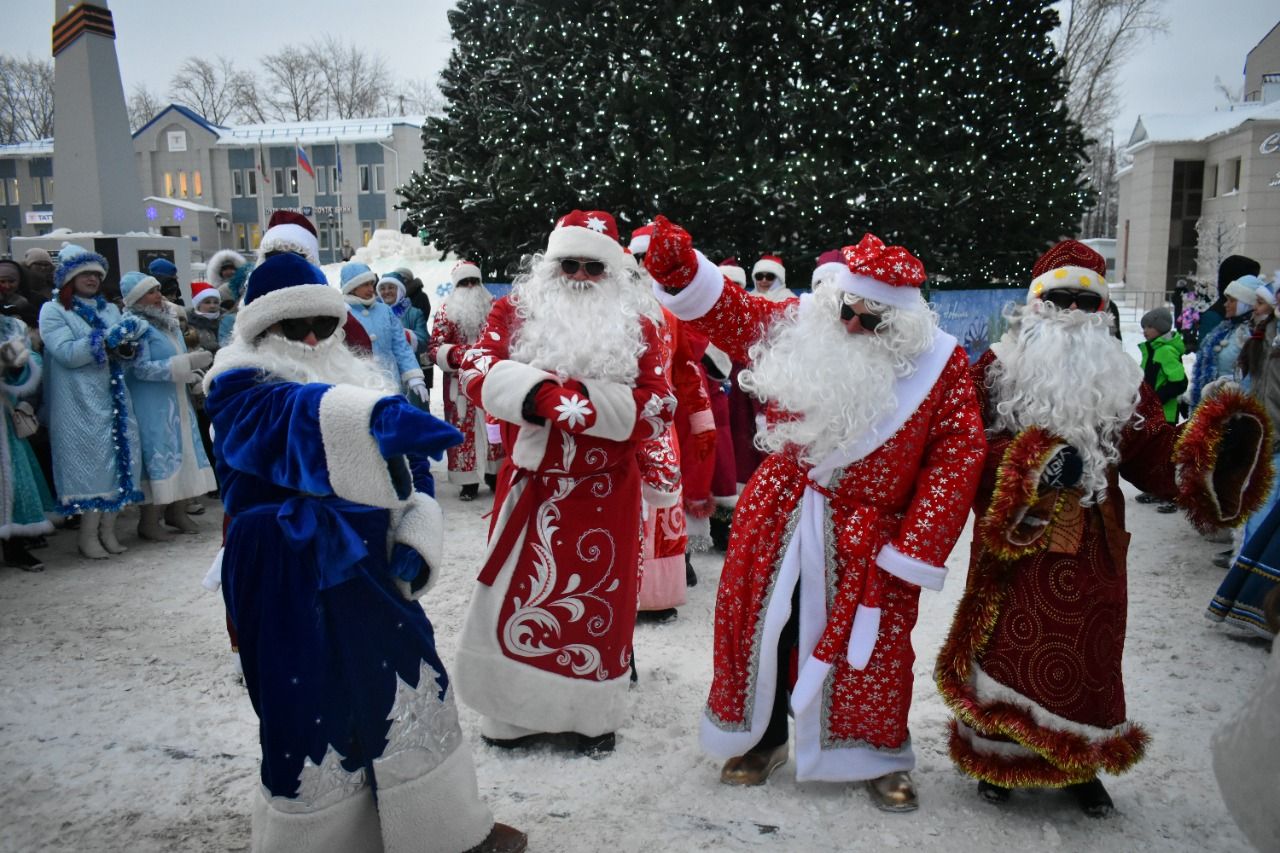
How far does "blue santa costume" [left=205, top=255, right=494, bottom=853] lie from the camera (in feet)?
7.38

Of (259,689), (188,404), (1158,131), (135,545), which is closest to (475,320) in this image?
(188,404)

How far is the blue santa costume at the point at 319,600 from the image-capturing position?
7.38ft

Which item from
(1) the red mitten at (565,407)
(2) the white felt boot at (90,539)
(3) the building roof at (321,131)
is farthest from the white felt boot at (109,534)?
(3) the building roof at (321,131)

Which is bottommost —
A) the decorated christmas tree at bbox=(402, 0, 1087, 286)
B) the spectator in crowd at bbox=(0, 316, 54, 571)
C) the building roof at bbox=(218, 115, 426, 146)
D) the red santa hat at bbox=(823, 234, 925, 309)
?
the spectator in crowd at bbox=(0, 316, 54, 571)

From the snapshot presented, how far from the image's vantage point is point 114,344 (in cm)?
611

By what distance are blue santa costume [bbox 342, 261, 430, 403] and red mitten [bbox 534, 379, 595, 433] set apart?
13.4 feet

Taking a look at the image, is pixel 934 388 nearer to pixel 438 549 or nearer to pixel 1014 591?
pixel 1014 591

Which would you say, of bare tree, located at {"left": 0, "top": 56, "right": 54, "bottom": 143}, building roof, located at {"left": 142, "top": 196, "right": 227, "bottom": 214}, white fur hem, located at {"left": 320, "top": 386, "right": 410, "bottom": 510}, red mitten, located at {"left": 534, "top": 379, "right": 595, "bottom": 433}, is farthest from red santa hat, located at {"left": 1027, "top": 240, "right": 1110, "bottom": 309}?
building roof, located at {"left": 142, "top": 196, "right": 227, "bottom": 214}

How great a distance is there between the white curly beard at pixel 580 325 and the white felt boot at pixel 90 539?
4344 mm

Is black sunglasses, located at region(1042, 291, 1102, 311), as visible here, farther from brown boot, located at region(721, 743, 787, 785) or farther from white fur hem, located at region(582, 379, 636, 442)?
brown boot, located at region(721, 743, 787, 785)

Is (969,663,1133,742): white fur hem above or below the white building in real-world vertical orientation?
below

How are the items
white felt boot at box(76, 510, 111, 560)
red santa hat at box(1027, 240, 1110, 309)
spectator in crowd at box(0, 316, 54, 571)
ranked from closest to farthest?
red santa hat at box(1027, 240, 1110, 309) < spectator in crowd at box(0, 316, 54, 571) < white felt boot at box(76, 510, 111, 560)

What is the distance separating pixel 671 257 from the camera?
3.00 meters

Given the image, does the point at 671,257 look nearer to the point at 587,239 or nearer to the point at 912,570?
the point at 587,239
